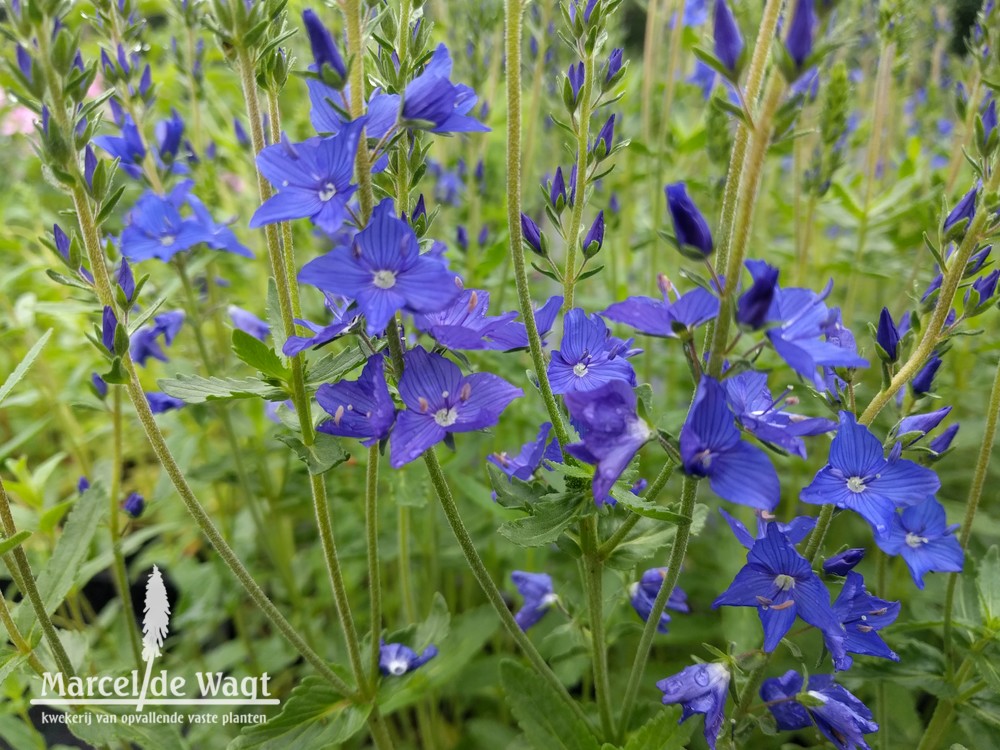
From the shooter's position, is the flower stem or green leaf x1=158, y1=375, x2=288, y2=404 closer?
the flower stem

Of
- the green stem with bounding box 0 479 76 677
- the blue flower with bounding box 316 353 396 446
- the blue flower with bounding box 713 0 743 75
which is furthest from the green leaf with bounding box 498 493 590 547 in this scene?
the green stem with bounding box 0 479 76 677

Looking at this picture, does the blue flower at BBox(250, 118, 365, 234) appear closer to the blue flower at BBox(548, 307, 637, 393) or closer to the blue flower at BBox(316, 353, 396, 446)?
the blue flower at BBox(316, 353, 396, 446)

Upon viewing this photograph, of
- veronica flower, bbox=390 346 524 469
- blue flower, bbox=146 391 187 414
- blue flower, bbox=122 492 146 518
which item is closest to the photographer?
veronica flower, bbox=390 346 524 469

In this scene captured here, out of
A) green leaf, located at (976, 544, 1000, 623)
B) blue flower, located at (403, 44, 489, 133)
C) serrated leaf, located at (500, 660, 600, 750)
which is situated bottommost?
serrated leaf, located at (500, 660, 600, 750)

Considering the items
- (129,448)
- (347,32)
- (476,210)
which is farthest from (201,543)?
(347,32)

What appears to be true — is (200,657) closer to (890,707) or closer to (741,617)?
(741,617)

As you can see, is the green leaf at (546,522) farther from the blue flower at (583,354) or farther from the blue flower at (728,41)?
the blue flower at (728,41)

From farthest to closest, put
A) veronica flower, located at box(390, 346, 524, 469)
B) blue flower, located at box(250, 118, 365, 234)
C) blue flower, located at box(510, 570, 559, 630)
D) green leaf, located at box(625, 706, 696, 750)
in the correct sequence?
blue flower, located at box(510, 570, 559, 630) < green leaf, located at box(625, 706, 696, 750) < veronica flower, located at box(390, 346, 524, 469) < blue flower, located at box(250, 118, 365, 234)

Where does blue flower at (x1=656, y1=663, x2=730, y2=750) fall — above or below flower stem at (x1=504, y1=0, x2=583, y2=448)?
below
